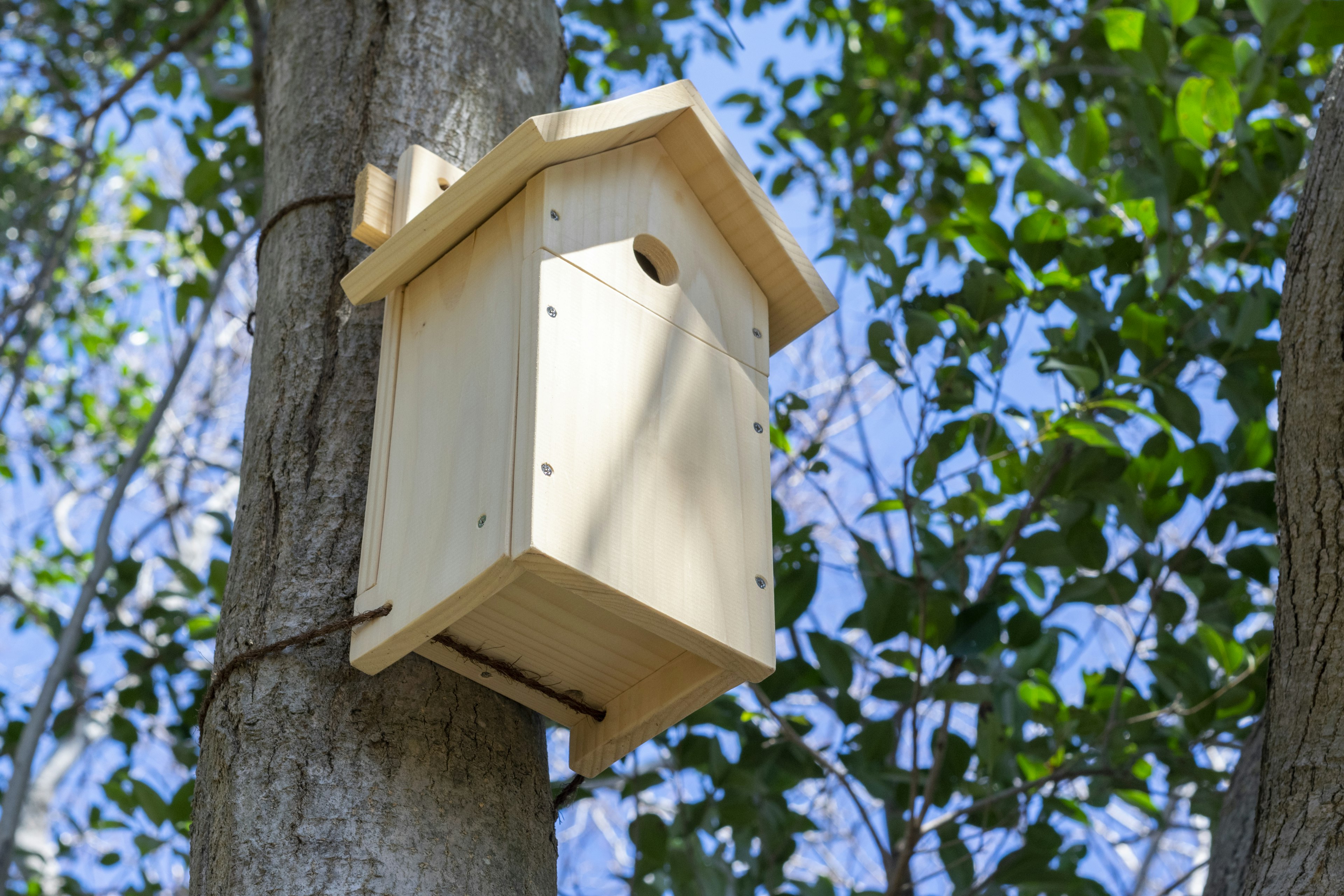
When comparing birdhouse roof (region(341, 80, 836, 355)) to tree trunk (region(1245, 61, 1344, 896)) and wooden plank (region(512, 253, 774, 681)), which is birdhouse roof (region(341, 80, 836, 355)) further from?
tree trunk (region(1245, 61, 1344, 896))

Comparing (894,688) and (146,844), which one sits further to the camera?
(146,844)

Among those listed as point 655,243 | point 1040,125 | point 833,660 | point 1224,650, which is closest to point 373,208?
point 655,243

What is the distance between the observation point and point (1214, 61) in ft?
8.38

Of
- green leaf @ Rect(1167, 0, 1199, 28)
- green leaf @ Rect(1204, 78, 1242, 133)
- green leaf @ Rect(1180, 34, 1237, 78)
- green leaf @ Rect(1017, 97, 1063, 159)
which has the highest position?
green leaf @ Rect(1167, 0, 1199, 28)

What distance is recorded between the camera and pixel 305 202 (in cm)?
197

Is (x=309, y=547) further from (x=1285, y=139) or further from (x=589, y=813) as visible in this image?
(x=589, y=813)

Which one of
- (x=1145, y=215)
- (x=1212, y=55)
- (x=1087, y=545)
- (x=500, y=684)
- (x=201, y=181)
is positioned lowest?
(x=500, y=684)

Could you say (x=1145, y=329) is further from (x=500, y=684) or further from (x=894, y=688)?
(x=500, y=684)

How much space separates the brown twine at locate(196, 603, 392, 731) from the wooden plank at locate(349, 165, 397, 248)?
56cm

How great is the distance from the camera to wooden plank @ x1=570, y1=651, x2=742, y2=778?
1.55 metres

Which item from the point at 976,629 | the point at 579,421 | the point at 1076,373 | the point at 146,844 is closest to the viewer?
the point at 579,421

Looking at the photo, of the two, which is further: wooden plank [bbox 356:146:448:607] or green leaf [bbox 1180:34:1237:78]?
green leaf [bbox 1180:34:1237:78]

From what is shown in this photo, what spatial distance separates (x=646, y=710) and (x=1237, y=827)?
88 centimetres

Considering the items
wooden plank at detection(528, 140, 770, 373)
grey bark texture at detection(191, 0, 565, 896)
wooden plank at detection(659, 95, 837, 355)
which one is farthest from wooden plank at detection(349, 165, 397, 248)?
wooden plank at detection(659, 95, 837, 355)
